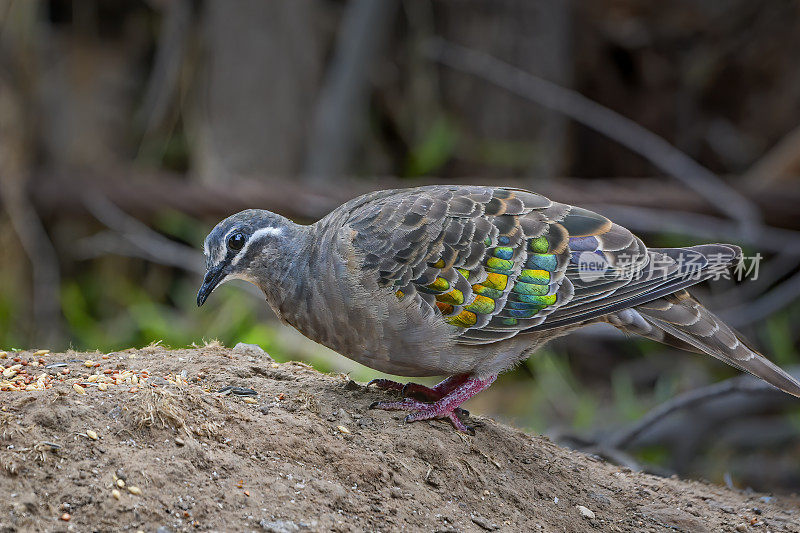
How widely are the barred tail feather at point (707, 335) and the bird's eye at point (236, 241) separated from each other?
179 centimetres

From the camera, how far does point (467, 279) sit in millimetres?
3992

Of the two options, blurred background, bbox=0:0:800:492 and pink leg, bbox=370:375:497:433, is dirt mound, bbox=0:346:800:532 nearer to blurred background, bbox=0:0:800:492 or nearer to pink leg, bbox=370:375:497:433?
pink leg, bbox=370:375:497:433

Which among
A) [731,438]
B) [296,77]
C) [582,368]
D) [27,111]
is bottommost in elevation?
[582,368]

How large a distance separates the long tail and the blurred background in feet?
12.9

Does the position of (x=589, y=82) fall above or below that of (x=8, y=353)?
above

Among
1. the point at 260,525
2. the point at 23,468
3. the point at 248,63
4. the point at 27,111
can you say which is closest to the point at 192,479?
the point at 260,525

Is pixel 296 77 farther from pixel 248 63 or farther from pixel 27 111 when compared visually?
pixel 27 111

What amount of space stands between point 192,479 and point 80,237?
23.5 ft

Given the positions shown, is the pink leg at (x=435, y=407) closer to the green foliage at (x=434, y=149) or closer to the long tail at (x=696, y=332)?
the long tail at (x=696, y=332)

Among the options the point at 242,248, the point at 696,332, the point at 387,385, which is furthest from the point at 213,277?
the point at 696,332

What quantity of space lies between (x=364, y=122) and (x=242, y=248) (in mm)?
5959

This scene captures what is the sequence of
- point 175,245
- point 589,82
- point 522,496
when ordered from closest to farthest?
1. point 522,496
2. point 175,245
3. point 589,82

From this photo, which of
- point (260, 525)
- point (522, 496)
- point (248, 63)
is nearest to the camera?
point (260, 525)

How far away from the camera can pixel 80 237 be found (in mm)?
9508
